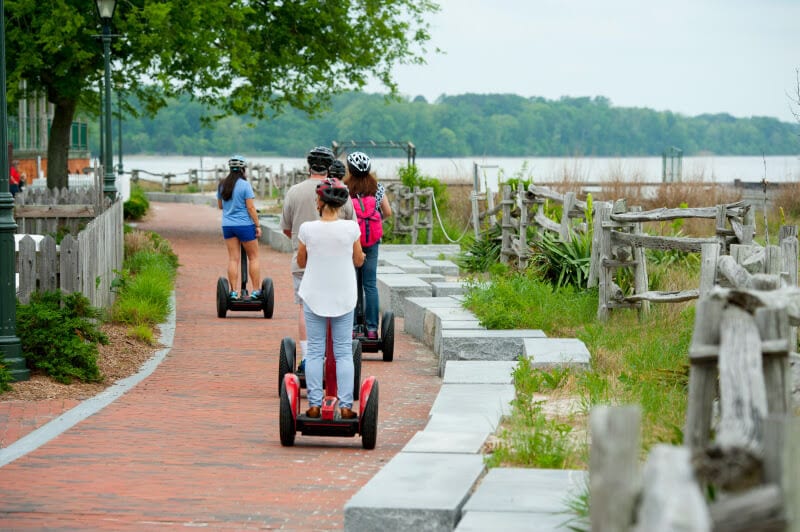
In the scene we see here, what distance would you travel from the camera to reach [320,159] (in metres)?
9.73

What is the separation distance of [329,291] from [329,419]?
0.81 metres

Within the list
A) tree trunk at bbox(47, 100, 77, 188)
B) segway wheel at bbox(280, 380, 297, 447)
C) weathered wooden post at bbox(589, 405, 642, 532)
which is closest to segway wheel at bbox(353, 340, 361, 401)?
segway wheel at bbox(280, 380, 297, 447)

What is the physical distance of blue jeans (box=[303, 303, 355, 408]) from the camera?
7.84m

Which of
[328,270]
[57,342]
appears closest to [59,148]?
[57,342]

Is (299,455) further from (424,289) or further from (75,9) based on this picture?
(75,9)

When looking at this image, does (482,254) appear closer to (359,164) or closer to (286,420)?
(359,164)

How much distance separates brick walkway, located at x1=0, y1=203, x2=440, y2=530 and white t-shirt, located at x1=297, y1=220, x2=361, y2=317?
3.05 ft

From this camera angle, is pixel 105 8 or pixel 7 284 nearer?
pixel 7 284

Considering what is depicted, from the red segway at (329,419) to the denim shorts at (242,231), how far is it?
22.7ft

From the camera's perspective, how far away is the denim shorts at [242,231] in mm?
14742

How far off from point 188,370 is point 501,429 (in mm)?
4597

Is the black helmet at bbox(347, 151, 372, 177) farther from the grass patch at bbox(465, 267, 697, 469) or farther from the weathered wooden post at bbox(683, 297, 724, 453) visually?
the weathered wooden post at bbox(683, 297, 724, 453)

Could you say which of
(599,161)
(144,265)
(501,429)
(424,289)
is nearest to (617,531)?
(501,429)

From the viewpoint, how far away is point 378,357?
40.8ft
